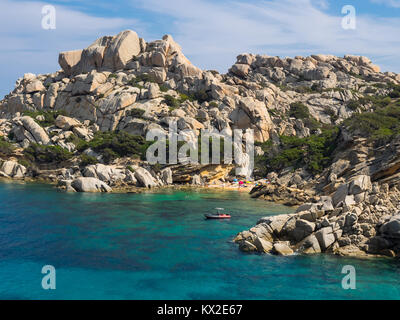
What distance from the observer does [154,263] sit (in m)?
24.9

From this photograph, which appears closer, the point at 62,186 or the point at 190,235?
the point at 190,235

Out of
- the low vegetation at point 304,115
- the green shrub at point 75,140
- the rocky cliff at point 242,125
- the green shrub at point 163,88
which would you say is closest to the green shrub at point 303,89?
the rocky cliff at point 242,125

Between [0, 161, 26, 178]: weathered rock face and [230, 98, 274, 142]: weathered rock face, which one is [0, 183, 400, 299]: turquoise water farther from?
[230, 98, 274, 142]: weathered rock face

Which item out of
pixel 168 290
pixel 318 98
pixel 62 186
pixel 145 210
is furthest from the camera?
pixel 318 98

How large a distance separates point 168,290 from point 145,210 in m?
25.0

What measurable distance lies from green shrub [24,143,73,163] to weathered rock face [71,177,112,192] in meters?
20.0

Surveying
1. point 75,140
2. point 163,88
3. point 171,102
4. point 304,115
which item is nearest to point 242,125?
point 304,115

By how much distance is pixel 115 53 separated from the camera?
110688 millimetres

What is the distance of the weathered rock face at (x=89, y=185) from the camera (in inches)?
2317

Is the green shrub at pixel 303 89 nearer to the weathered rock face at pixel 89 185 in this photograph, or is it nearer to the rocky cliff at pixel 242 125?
the rocky cliff at pixel 242 125

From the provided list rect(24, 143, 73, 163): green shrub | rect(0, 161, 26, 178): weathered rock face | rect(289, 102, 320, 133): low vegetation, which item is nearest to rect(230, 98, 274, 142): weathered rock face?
rect(289, 102, 320, 133): low vegetation

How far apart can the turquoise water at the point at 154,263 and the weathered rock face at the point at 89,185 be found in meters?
16.7

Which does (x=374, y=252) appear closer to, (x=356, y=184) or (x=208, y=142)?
(x=356, y=184)
